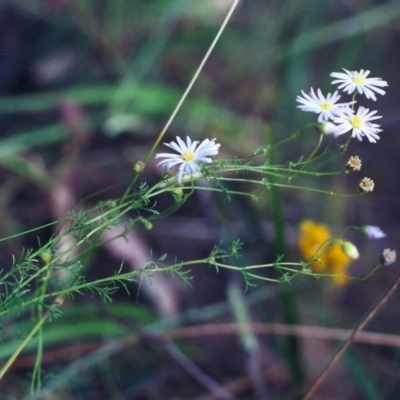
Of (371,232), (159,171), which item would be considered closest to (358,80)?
(371,232)

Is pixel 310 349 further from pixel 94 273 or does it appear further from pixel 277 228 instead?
pixel 94 273

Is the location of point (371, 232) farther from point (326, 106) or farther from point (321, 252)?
point (321, 252)

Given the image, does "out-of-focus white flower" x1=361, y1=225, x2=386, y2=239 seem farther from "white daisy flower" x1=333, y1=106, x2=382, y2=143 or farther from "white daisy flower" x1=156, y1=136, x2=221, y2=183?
"white daisy flower" x1=156, y1=136, x2=221, y2=183

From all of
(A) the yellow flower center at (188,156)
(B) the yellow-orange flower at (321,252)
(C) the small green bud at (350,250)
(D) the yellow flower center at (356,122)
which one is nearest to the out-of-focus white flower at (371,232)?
(C) the small green bud at (350,250)

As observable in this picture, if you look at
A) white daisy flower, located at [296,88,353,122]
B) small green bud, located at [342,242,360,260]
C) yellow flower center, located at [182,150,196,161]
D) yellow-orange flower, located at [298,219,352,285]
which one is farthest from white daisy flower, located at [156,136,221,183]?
yellow-orange flower, located at [298,219,352,285]

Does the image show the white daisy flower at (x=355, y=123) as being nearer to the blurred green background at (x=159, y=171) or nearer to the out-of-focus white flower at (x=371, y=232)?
the out-of-focus white flower at (x=371, y=232)
